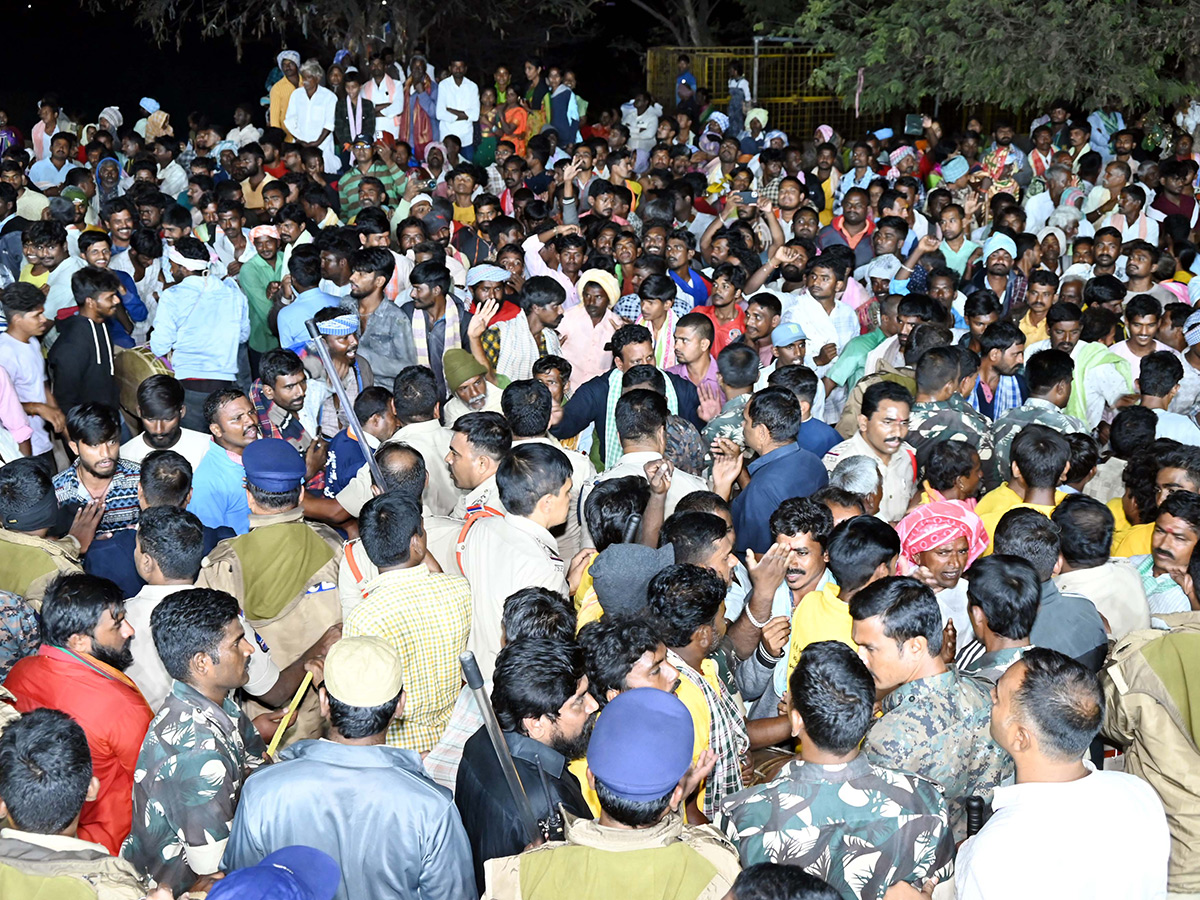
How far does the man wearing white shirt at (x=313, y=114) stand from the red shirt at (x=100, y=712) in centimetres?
967

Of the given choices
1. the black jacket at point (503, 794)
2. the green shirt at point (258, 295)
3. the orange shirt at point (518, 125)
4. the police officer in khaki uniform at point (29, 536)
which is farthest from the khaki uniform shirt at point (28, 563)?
the orange shirt at point (518, 125)

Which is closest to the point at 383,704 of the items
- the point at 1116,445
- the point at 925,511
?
the point at 925,511

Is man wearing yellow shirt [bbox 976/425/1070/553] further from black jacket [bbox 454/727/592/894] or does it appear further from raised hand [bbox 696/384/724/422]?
black jacket [bbox 454/727/592/894]

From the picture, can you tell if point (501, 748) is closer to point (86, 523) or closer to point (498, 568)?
point (498, 568)

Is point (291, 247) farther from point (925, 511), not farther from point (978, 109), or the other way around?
point (978, 109)

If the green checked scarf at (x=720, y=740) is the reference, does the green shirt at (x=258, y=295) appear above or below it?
above

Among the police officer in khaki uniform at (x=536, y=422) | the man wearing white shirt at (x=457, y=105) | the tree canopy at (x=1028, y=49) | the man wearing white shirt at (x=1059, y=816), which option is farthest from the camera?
the man wearing white shirt at (x=457, y=105)

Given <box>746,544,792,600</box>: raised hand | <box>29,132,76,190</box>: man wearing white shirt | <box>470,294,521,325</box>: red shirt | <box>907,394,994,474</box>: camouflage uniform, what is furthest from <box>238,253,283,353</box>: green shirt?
<box>746,544,792,600</box>: raised hand

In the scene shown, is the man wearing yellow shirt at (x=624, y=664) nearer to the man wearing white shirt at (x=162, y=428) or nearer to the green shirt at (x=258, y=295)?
the man wearing white shirt at (x=162, y=428)

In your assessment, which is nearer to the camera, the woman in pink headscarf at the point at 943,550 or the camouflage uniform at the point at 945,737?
the camouflage uniform at the point at 945,737

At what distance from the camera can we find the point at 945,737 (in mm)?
3195

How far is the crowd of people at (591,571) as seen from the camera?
2820 millimetres

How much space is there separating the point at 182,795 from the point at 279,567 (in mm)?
1294

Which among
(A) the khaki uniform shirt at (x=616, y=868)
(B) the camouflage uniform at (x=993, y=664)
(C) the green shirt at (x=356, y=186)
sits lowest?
(B) the camouflage uniform at (x=993, y=664)
